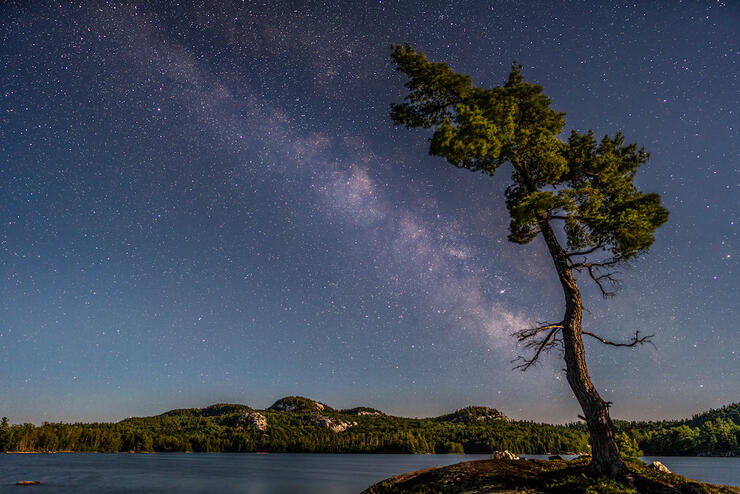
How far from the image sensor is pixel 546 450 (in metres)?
192

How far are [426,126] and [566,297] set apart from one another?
8.61 metres

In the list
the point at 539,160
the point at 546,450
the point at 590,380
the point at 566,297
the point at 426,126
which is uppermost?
the point at 426,126

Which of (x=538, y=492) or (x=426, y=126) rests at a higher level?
(x=426, y=126)

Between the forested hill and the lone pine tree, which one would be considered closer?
the lone pine tree

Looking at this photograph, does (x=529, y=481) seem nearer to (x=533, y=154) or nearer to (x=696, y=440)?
(x=533, y=154)

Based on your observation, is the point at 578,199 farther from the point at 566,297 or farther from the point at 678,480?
the point at 678,480

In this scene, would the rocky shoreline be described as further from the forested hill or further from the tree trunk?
the forested hill

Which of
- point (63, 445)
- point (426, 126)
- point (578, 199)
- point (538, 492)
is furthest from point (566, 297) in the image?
point (63, 445)

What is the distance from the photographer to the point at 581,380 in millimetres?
13258

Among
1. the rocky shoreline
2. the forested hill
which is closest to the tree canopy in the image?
the rocky shoreline

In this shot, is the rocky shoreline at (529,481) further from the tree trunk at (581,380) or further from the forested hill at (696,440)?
the forested hill at (696,440)

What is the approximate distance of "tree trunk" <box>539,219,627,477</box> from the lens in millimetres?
12219

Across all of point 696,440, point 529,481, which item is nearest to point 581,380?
point 529,481

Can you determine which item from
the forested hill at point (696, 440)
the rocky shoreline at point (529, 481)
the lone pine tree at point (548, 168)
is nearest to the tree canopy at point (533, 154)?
the lone pine tree at point (548, 168)
